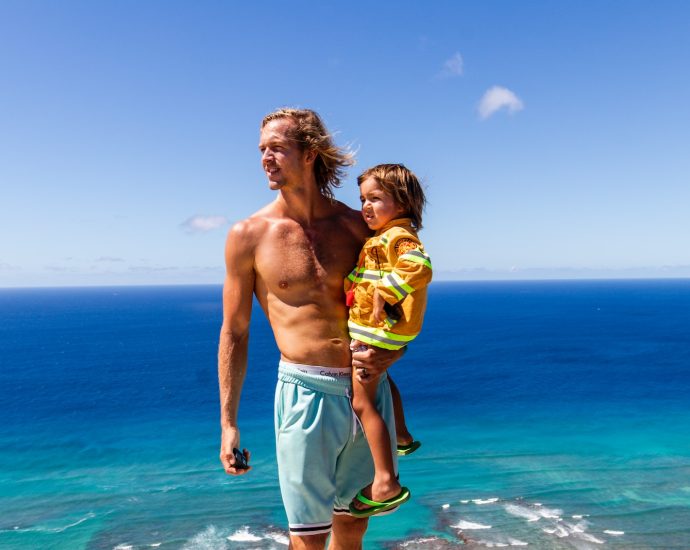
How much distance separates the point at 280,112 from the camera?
14.0 ft

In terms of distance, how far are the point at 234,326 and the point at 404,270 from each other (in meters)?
1.40

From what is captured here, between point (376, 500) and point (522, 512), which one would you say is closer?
point (376, 500)

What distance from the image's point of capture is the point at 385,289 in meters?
3.73

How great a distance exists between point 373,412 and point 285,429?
0.64 metres

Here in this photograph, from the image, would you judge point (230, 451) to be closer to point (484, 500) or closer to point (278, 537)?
point (278, 537)

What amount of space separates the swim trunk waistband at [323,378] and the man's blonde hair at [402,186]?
1.21 m

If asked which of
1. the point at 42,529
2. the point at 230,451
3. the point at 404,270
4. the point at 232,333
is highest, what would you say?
the point at 404,270

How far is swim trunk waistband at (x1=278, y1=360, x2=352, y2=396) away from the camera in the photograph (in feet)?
13.3

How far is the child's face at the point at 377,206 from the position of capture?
4.14 metres

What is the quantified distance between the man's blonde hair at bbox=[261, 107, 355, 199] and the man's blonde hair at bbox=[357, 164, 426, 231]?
10.6 inches

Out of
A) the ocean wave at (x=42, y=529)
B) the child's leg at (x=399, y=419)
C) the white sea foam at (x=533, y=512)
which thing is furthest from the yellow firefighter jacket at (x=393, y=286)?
the ocean wave at (x=42, y=529)

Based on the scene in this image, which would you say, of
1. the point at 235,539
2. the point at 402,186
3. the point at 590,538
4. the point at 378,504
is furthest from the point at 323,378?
the point at 590,538

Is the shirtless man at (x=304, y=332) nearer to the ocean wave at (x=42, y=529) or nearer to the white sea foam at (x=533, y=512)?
the white sea foam at (x=533, y=512)

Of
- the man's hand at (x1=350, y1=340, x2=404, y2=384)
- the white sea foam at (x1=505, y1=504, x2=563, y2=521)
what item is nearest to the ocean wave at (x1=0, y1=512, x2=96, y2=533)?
the white sea foam at (x1=505, y1=504, x2=563, y2=521)
